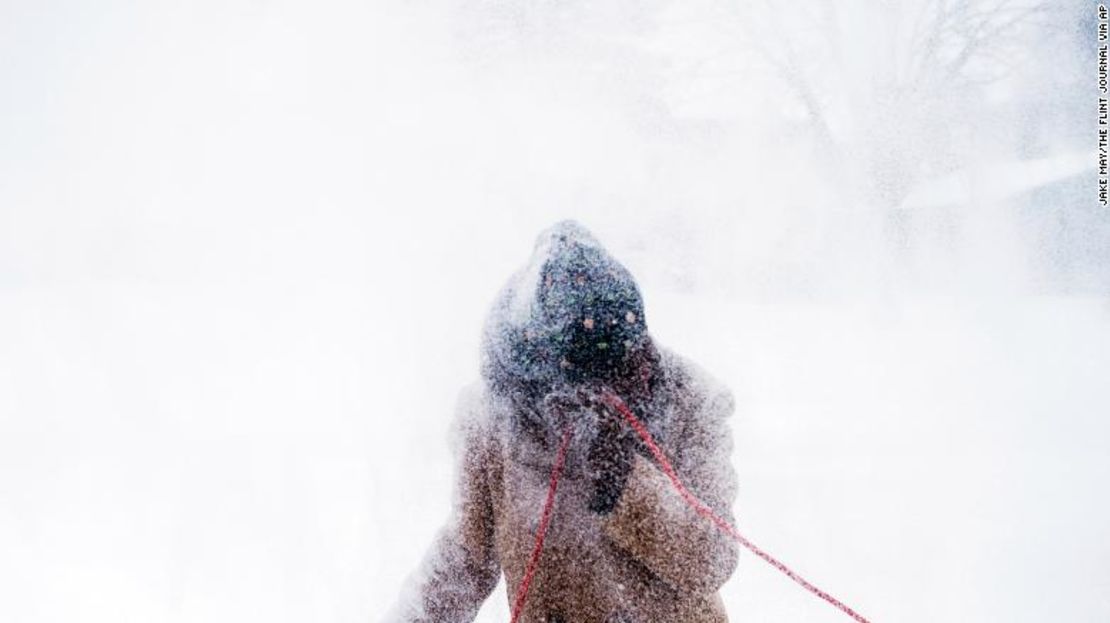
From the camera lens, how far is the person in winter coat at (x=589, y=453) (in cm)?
62

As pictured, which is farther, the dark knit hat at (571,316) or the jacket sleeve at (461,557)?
the jacket sleeve at (461,557)

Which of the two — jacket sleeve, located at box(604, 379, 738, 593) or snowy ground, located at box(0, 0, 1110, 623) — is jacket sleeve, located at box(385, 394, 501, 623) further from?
snowy ground, located at box(0, 0, 1110, 623)

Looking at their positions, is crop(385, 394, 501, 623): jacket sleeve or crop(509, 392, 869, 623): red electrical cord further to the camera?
crop(385, 394, 501, 623): jacket sleeve

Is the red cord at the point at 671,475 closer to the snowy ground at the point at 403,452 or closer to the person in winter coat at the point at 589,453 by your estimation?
the person in winter coat at the point at 589,453

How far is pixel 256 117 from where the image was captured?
3.14 metres

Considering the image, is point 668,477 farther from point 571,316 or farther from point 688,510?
point 571,316

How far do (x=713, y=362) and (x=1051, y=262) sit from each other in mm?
2263

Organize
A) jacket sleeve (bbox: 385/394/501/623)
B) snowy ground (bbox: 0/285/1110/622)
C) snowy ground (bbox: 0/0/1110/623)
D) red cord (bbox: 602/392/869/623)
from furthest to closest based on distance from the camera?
snowy ground (bbox: 0/0/1110/623) → snowy ground (bbox: 0/285/1110/622) → jacket sleeve (bbox: 385/394/501/623) → red cord (bbox: 602/392/869/623)

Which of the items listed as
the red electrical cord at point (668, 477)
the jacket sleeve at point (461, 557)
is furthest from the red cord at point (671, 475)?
the jacket sleeve at point (461, 557)

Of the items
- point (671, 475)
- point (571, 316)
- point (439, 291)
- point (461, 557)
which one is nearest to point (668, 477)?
point (671, 475)

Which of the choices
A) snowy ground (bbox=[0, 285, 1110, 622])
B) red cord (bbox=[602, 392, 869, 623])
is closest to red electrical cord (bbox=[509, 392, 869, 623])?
red cord (bbox=[602, 392, 869, 623])

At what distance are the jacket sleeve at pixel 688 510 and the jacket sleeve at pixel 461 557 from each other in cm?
20

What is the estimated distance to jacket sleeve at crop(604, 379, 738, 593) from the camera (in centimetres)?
62

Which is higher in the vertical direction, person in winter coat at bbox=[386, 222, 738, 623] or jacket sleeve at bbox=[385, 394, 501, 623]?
person in winter coat at bbox=[386, 222, 738, 623]
